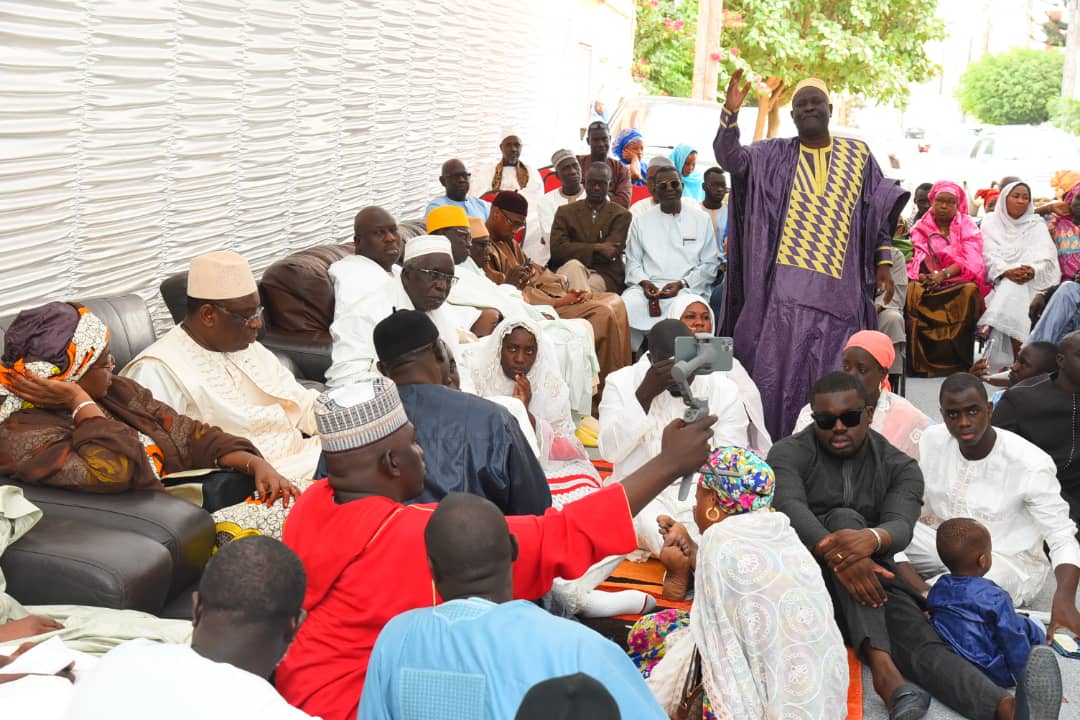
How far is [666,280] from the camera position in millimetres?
8492

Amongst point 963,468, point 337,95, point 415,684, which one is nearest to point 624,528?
point 415,684

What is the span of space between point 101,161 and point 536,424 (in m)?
2.36

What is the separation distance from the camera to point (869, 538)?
13.5 feet

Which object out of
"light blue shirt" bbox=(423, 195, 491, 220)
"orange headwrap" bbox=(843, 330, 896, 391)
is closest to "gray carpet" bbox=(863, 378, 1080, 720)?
"orange headwrap" bbox=(843, 330, 896, 391)

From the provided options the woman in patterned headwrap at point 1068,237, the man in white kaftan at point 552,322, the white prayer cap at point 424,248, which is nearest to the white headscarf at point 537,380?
the white prayer cap at point 424,248

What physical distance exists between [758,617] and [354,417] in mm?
1362

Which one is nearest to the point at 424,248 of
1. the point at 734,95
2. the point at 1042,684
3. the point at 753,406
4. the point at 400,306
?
the point at 400,306

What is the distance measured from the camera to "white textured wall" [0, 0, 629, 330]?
4879mm

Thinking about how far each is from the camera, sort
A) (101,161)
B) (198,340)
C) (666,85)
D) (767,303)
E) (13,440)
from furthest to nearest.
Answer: (666,85) → (767,303) → (101,161) → (198,340) → (13,440)

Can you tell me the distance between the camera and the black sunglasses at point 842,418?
14.5ft

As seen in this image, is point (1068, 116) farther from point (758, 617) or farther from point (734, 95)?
point (758, 617)

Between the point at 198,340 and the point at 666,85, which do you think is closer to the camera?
the point at 198,340

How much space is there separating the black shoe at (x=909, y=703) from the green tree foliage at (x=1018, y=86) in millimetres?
40243

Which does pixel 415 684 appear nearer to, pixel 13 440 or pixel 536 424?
pixel 13 440
